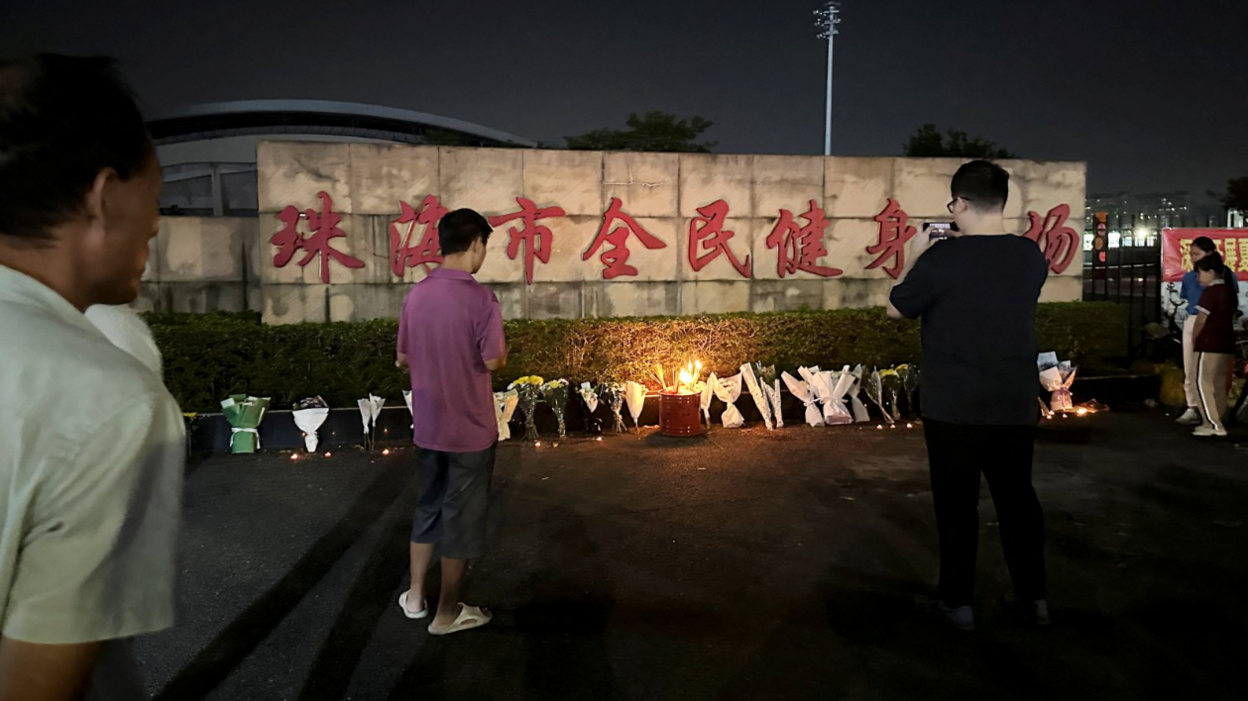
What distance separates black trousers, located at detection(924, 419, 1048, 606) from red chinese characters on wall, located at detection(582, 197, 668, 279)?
A: 18.1ft

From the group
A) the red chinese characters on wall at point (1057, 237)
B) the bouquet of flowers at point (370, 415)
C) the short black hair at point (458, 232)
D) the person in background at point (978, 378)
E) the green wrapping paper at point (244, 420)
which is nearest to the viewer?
the person in background at point (978, 378)

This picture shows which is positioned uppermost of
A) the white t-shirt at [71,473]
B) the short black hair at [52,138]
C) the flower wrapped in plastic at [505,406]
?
the short black hair at [52,138]

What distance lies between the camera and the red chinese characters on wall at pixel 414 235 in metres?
8.27

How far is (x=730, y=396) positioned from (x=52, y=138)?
6.85m

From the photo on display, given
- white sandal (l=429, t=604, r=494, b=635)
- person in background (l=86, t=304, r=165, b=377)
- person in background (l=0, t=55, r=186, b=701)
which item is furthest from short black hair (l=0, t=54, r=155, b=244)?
white sandal (l=429, t=604, r=494, b=635)

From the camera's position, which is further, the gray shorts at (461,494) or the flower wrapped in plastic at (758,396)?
the flower wrapped in plastic at (758,396)

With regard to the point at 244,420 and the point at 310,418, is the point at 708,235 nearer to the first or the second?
the point at 310,418

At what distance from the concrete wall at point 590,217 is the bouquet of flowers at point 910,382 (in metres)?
1.63

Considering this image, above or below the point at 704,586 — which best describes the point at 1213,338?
above

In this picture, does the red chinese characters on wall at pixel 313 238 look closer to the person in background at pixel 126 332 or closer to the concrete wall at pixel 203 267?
the concrete wall at pixel 203 267

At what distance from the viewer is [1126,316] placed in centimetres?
988

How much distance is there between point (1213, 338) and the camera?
7055mm

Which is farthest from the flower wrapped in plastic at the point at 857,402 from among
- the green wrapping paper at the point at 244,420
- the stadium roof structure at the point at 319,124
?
the stadium roof structure at the point at 319,124

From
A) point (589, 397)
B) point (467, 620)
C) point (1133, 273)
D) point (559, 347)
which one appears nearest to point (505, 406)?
point (589, 397)
